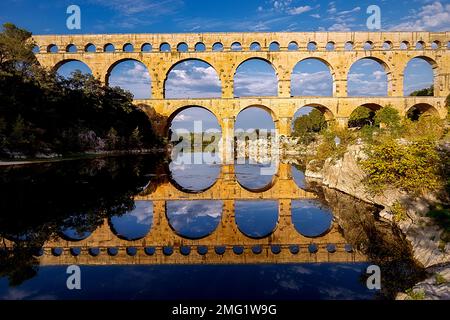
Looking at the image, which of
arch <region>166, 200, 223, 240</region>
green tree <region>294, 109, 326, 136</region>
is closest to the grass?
arch <region>166, 200, 223, 240</region>

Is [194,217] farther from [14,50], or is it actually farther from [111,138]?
[14,50]

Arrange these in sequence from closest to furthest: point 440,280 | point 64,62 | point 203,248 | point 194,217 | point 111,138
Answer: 1. point 440,280
2. point 203,248
3. point 194,217
4. point 111,138
5. point 64,62

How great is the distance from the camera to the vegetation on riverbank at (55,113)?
21922 millimetres

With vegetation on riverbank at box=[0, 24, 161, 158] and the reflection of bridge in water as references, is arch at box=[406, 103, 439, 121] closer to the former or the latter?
vegetation on riverbank at box=[0, 24, 161, 158]

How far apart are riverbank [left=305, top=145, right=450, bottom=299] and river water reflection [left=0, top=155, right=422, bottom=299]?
392 mm

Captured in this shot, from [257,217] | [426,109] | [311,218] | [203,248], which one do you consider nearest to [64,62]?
[257,217]

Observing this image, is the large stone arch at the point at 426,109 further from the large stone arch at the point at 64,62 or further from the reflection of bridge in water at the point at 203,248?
the large stone arch at the point at 64,62

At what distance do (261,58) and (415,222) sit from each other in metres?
33.4

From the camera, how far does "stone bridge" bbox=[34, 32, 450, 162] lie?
3759cm

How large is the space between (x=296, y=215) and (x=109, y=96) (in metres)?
30.2

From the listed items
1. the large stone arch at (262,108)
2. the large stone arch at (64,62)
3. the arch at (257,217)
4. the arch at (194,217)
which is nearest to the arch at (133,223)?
the arch at (194,217)

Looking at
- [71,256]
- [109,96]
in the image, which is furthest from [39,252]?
[109,96]

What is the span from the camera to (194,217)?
9320 mm

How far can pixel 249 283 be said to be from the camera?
4992mm
